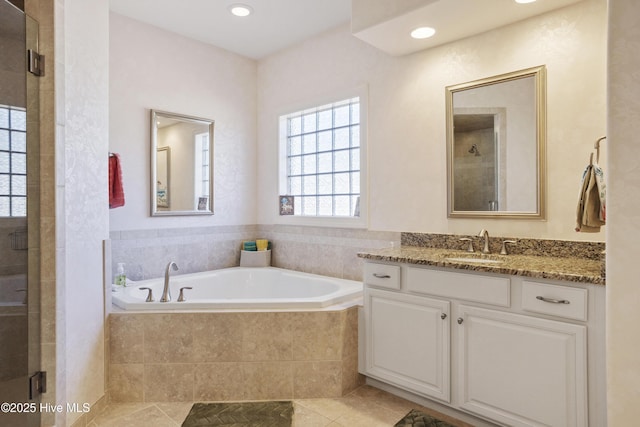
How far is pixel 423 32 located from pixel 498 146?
0.85 m

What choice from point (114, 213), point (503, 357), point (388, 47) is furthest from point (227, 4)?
point (503, 357)

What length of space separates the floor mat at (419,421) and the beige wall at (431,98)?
114 cm

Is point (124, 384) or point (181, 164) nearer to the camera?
point (124, 384)

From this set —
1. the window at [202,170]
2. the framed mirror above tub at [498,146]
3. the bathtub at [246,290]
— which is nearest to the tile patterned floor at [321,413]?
the bathtub at [246,290]

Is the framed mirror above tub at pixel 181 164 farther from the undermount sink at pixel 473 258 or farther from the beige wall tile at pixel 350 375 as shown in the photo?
the undermount sink at pixel 473 258

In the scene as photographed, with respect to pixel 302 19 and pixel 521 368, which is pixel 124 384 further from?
pixel 302 19

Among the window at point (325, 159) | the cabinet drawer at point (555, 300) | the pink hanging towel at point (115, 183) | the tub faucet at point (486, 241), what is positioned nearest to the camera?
the cabinet drawer at point (555, 300)

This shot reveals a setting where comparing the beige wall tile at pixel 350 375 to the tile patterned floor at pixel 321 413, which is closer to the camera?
the tile patterned floor at pixel 321 413

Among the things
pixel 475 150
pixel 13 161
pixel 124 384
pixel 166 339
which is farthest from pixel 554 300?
pixel 13 161

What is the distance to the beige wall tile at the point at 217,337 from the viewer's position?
2.35 m

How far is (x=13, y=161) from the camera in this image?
173cm

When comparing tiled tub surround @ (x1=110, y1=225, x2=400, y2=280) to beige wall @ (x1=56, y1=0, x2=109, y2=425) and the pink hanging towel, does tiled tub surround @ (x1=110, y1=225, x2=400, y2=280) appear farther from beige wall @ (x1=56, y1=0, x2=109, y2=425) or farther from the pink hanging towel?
beige wall @ (x1=56, y1=0, x2=109, y2=425)

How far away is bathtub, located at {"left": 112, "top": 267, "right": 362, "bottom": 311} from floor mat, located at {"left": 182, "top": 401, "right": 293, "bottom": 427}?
56cm

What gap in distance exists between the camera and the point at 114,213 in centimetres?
294
